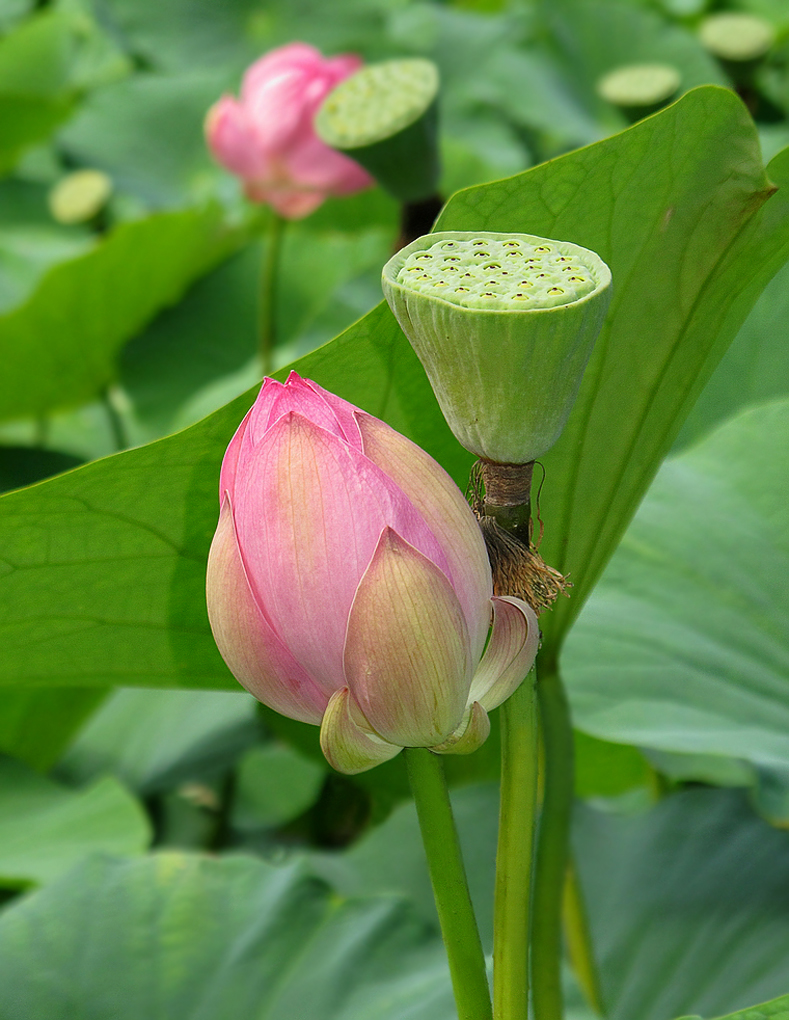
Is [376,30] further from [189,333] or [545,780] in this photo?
[545,780]

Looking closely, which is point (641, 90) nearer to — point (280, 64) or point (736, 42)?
point (736, 42)

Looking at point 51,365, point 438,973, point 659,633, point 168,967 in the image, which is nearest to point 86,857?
point 168,967

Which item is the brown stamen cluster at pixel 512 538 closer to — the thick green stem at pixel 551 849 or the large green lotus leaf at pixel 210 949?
the thick green stem at pixel 551 849

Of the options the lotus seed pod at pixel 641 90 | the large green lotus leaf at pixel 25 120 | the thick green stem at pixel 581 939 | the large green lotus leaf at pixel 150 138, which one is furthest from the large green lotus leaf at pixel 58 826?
the large green lotus leaf at pixel 150 138

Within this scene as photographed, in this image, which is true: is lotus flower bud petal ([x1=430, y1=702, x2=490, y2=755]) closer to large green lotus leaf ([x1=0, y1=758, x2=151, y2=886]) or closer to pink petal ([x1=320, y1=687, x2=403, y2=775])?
pink petal ([x1=320, y1=687, x2=403, y2=775])

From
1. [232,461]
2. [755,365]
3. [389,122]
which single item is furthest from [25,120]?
[232,461]
